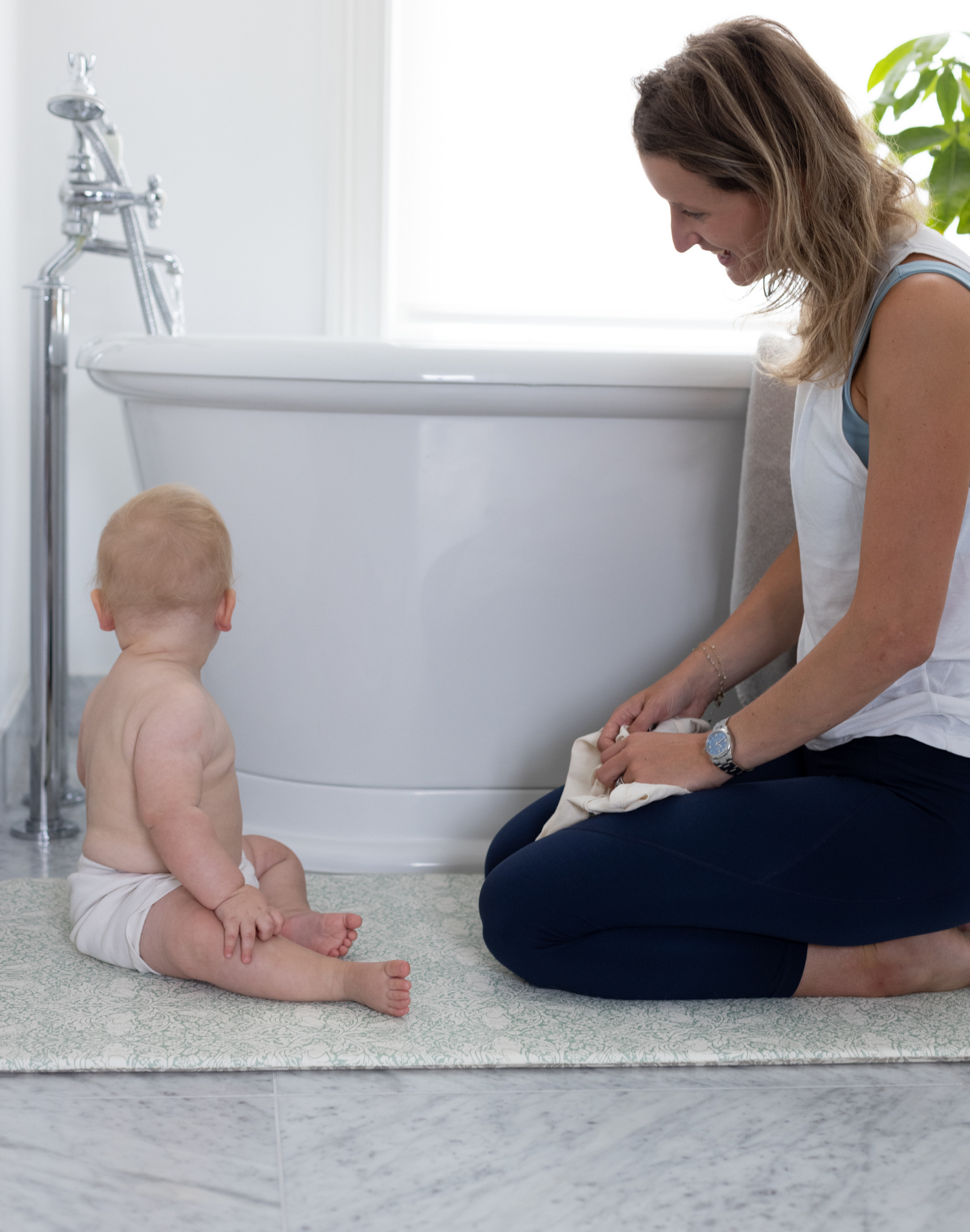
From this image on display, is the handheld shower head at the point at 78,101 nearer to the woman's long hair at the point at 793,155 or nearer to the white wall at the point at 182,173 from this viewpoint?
the white wall at the point at 182,173

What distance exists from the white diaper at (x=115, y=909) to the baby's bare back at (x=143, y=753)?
0.01 metres

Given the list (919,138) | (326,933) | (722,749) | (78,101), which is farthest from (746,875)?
(78,101)

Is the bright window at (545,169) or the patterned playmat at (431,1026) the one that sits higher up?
the bright window at (545,169)

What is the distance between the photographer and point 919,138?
1.73 m

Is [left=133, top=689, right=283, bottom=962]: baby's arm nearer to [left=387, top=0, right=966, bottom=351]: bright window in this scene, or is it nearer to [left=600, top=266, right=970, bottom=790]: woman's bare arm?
[left=600, top=266, right=970, bottom=790]: woman's bare arm

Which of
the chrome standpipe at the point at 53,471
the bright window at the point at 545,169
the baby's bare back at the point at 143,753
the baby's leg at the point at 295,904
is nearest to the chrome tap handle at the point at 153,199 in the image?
the chrome standpipe at the point at 53,471

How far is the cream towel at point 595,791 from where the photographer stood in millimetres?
1063

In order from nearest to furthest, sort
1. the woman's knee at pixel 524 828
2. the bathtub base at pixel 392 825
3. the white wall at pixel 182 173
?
1. the woman's knee at pixel 524 828
2. the bathtub base at pixel 392 825
3. the white wall at pixel 182 173

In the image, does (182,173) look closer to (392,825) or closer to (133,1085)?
(392,825)

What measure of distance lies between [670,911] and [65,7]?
1.87m

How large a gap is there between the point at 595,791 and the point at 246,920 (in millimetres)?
350

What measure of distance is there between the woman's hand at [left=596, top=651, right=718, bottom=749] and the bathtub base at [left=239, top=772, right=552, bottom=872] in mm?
283

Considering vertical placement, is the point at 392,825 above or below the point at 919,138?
below

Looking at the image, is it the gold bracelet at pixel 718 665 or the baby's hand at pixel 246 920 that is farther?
the gold bracelet at pixel 718 665
